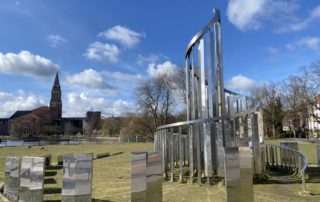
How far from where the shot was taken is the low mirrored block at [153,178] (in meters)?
6.30

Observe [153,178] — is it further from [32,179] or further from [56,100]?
[56,100]

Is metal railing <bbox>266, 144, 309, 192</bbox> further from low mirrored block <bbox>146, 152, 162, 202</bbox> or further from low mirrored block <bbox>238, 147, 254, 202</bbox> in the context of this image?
low mirrored block <bbox>146, 152, 162, 202</bbox>

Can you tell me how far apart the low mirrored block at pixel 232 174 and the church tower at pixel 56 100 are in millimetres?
138848

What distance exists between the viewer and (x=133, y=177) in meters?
6.15

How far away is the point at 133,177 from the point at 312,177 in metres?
7.10

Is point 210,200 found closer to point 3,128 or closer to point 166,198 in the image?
point 166,198

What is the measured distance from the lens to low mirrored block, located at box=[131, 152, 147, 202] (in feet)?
20.1

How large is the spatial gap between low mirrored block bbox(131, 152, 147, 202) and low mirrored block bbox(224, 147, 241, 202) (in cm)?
156

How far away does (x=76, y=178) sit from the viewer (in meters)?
6.38

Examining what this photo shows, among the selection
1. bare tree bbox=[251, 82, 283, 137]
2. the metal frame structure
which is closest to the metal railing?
the metal frame structure

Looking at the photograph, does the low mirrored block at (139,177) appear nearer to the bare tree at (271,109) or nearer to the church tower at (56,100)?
the bare tree at (271,109)

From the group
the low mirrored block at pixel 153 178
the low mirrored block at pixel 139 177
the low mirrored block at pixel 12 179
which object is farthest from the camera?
the low mirrored block at pixel 12 179

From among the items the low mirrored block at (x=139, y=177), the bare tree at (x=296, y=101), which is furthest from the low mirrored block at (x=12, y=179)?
the bare tree at (x=296, y=101)

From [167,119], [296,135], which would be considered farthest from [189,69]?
[296,135]
